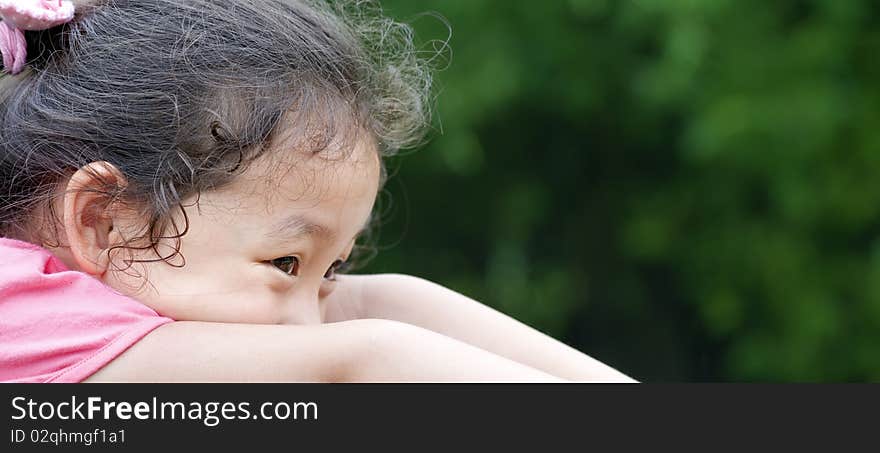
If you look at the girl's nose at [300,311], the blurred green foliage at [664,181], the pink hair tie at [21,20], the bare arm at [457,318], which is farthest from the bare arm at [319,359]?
the blurred green foliage at [664,181]

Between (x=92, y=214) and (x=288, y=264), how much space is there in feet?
0.75

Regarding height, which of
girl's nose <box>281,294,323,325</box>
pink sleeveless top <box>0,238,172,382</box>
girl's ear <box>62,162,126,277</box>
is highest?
girl's ear <box>62,162,126,277</box>

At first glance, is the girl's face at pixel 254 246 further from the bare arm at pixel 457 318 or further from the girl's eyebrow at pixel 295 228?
the bare arm at pixel 457 318

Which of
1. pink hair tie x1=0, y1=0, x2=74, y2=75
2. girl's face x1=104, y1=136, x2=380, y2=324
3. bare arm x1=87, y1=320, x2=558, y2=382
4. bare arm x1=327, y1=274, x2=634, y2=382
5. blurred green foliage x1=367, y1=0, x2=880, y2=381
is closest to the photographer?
bare arm x1=87, y1=320, x2=558, y2=382

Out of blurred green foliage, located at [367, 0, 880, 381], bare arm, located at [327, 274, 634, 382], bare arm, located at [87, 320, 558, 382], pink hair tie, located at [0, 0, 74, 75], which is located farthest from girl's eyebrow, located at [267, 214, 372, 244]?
blurred green foliage, located at [367, 0, 880, 381]

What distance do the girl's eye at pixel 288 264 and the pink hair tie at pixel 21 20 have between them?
41 cm

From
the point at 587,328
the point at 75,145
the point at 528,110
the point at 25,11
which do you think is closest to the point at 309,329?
the point at 75,145

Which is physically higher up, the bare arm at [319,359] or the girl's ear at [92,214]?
the girl's ear at [92,214]

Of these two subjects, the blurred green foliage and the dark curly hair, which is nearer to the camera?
the dark curly hair

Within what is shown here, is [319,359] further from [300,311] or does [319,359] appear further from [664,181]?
[664,181]

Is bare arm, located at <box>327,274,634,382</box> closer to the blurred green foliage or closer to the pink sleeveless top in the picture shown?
the pink sleeveless top

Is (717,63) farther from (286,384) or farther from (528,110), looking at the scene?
(286,384)

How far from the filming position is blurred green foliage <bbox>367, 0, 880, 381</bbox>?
3.63 metres

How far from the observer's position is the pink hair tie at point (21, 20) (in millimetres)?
1281
